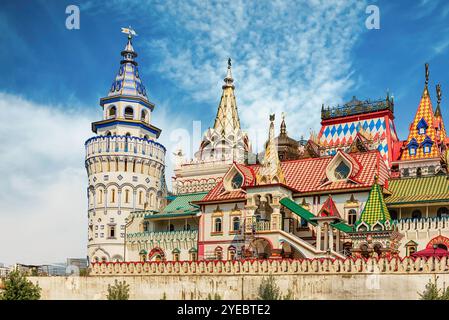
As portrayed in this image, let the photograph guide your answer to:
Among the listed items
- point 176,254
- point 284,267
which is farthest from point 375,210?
point 176,254

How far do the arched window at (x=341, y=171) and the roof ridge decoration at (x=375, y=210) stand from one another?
4.25m

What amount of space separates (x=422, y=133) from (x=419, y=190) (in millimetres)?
11275

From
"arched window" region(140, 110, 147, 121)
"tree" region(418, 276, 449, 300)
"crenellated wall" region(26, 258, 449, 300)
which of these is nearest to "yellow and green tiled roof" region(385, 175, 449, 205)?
"crenellated wall" region(26, 258, 449, 300)

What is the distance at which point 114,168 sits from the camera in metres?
64.6

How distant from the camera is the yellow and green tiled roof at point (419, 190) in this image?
45.1 metres

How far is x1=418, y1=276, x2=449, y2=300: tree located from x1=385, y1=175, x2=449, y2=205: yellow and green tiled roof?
1095 centimetres

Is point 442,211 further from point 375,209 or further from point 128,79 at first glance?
point 128,79

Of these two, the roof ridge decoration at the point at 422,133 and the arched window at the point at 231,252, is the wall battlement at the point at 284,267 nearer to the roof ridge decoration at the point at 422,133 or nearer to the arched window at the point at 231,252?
the arched window at the point at 231,252

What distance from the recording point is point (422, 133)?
5666cm

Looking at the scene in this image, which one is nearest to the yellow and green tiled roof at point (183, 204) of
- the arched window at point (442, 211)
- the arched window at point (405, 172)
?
the arched window at point (405, 172)

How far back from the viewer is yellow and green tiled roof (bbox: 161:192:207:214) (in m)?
57.0

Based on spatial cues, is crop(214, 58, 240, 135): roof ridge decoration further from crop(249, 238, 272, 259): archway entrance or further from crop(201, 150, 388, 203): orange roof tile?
crop(249, 238, 272, 259): archway entrance
